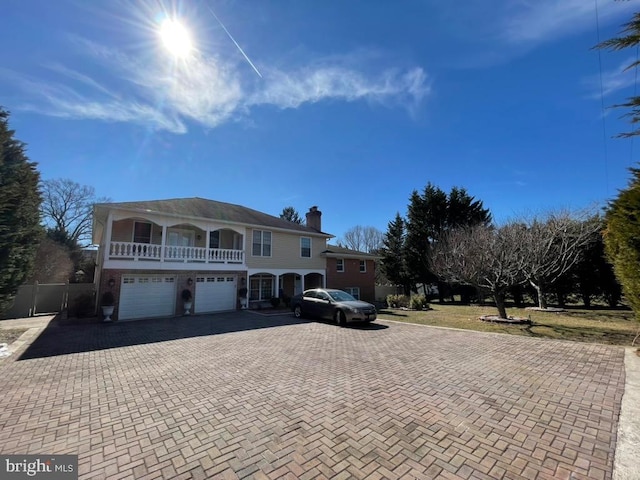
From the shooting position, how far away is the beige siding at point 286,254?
1917 centimetres

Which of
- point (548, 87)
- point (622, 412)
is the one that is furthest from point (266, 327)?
point (548, 87)

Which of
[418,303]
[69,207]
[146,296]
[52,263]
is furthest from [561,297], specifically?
[69,207]

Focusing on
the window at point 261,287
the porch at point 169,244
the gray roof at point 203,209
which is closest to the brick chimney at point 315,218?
the gray roof at point 203,209

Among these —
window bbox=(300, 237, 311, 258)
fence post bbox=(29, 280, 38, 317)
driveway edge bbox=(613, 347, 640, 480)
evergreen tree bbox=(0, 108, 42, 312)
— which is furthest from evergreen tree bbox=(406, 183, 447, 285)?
fence post bbox=(29, 280, 38, 317)

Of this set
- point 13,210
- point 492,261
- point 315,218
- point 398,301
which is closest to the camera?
point 13,210

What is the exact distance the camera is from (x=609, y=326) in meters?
11.8

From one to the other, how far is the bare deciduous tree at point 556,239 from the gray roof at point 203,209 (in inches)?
562

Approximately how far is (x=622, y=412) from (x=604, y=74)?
10.0 meters

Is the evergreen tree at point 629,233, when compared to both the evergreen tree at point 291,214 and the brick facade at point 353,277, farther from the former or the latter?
the evergreen tree at point 291,214

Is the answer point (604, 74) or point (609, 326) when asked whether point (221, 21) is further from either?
point (609, 326)

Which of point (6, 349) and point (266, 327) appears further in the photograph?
point (266, 327)

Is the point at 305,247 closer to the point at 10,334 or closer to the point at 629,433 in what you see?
the point at 10,334

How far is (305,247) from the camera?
22.7 metres

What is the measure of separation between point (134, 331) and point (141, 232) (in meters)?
7.46
